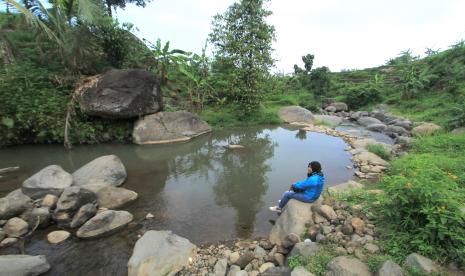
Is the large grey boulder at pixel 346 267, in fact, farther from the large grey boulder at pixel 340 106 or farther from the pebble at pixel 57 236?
the large grey boulder at pixel 340 106

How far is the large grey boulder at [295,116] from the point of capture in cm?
1965

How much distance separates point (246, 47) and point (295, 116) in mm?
6039

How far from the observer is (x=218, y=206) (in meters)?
7.29

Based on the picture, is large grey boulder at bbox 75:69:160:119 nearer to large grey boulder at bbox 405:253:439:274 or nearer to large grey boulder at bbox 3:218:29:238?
large grey boulder at bbox 3:218:29:238

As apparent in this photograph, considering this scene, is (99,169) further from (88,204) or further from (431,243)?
(431,243)

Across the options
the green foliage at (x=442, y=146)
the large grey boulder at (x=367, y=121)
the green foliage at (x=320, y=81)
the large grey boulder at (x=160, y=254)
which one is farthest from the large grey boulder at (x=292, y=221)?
the green foliage at (x=320, y=81)

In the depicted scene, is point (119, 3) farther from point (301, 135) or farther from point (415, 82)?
point (415, 82)

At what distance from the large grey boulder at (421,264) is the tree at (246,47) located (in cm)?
1466

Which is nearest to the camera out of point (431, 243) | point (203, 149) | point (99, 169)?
point (431, 243)

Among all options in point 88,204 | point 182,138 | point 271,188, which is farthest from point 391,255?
point 182,138

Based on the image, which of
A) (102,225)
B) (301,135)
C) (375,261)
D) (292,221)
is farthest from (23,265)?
(301,135)

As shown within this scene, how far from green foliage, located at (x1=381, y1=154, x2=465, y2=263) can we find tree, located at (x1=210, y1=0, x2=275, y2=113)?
540 inches

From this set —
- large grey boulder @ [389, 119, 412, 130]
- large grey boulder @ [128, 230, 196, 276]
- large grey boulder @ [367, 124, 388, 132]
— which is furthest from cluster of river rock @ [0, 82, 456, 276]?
large grey boulder @ [367, 124, 388, 132]

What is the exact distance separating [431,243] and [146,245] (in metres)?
4.47
